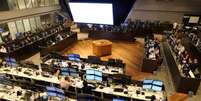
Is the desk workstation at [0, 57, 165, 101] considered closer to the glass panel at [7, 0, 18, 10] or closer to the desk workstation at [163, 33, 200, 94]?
the desk workstation at [163, 33, 200, 94]

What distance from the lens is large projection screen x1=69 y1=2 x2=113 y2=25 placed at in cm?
329

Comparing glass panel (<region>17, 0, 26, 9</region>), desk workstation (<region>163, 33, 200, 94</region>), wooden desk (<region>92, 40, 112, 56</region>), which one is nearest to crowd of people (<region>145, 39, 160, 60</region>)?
desk workstation (<region>163, 33, 200, 94</region>)

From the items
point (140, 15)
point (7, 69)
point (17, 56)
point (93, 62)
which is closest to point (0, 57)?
point (17, 56)

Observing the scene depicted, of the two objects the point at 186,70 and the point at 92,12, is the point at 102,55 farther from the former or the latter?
the point at 92,12

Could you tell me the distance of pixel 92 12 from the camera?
3.52 m

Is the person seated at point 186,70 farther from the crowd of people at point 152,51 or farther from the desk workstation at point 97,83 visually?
the crowd of people at point 152,51

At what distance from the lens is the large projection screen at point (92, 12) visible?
329 cm

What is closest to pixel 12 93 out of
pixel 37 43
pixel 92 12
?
pixel 92 12

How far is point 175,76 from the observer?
9.79 meters

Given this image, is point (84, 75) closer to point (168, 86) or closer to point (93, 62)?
point (93, 62)

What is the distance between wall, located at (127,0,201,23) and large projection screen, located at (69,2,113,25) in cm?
1617

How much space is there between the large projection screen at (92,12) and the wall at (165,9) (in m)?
16.2

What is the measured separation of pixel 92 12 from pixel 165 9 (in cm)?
1820

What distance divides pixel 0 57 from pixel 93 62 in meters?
6.13
